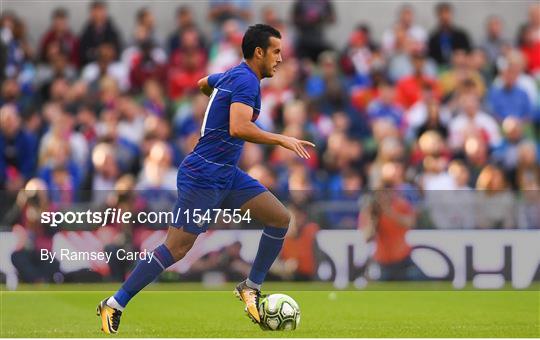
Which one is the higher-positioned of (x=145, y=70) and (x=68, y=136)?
(x=145, y=70)

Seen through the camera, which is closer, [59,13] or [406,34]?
[406,34]

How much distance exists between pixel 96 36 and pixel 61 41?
52 centimetres

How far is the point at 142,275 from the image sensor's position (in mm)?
10031

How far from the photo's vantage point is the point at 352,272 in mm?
15227

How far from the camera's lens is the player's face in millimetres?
10227

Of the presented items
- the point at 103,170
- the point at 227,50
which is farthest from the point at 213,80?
the point at 227,50

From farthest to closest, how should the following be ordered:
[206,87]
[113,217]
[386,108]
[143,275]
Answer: [386,108]
[113,217]
[206,87]
[143,275]

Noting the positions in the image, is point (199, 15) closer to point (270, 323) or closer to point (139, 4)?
point (139, 4)

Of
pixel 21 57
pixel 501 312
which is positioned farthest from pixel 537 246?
pixel 21 57

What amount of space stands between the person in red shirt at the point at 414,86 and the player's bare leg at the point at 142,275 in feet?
30.4

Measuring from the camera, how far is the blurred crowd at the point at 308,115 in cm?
1560

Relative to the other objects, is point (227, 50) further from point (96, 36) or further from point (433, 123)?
point (433, 123)

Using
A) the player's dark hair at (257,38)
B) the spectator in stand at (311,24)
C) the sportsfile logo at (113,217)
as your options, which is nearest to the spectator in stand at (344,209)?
the sportsfile logo at (113,217)

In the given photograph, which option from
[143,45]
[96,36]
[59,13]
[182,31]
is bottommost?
[143,45]
